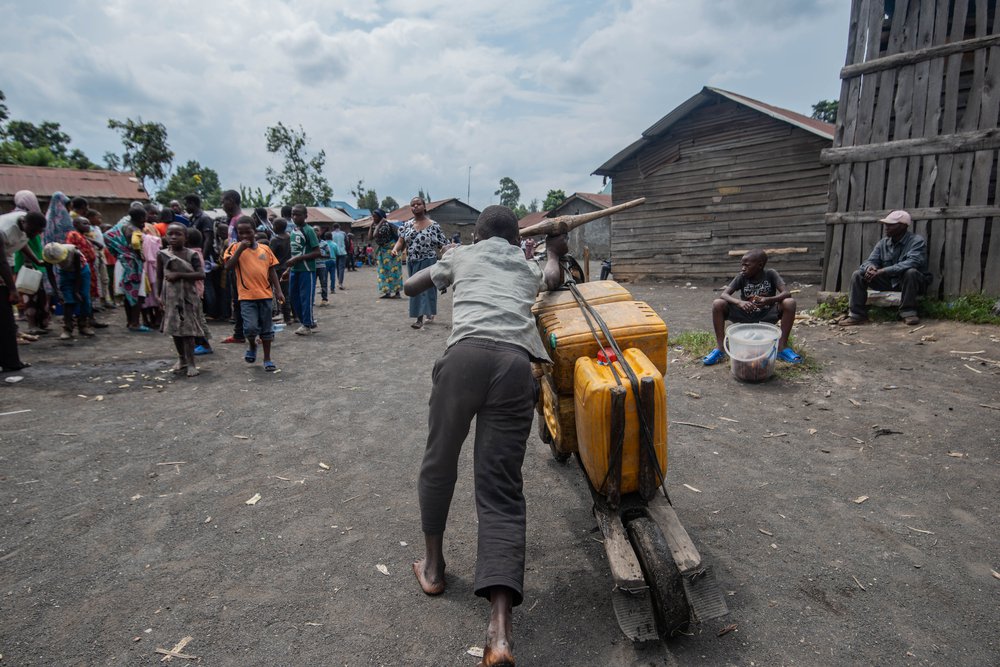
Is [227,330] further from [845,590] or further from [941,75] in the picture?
[941,75]

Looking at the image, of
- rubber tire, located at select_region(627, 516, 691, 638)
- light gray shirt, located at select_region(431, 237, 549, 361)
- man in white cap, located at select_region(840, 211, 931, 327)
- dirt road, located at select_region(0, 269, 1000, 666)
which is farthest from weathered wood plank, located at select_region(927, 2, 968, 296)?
rubber tire, located at select_region(627, 516, 691, 638)

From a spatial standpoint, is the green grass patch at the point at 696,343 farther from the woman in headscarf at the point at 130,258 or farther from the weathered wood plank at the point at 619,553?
the woman in headscarf at the point at 130,258

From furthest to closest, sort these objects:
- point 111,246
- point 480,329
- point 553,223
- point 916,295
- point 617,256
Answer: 1. point 617,256
2. point 111,246
3. point 916,295
4. point 553,223
5. point 480,329

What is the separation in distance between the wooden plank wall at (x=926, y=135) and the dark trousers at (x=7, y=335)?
34.7 ft

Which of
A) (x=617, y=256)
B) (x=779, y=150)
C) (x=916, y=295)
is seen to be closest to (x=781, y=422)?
(x=916, y=295)

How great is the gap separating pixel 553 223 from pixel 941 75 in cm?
691

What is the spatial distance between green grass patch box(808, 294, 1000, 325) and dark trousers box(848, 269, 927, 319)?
0.13 metres

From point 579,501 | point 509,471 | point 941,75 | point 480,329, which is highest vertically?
point 941,75

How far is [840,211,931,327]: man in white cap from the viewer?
655 cm

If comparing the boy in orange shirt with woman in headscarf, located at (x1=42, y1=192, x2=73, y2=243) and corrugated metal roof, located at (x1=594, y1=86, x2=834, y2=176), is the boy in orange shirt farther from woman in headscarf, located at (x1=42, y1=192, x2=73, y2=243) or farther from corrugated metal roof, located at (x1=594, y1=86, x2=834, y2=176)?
corrugated metal roof, located at (x1=594, y1=86, x2=834, y2=176)

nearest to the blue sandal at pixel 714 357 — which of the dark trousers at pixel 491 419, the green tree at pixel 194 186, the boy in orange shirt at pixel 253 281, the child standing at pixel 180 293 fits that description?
the dark trousers at pixel 491 419

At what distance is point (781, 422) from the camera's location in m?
4.48

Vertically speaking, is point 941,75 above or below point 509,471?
above

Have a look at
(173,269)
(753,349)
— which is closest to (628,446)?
(753,349)
